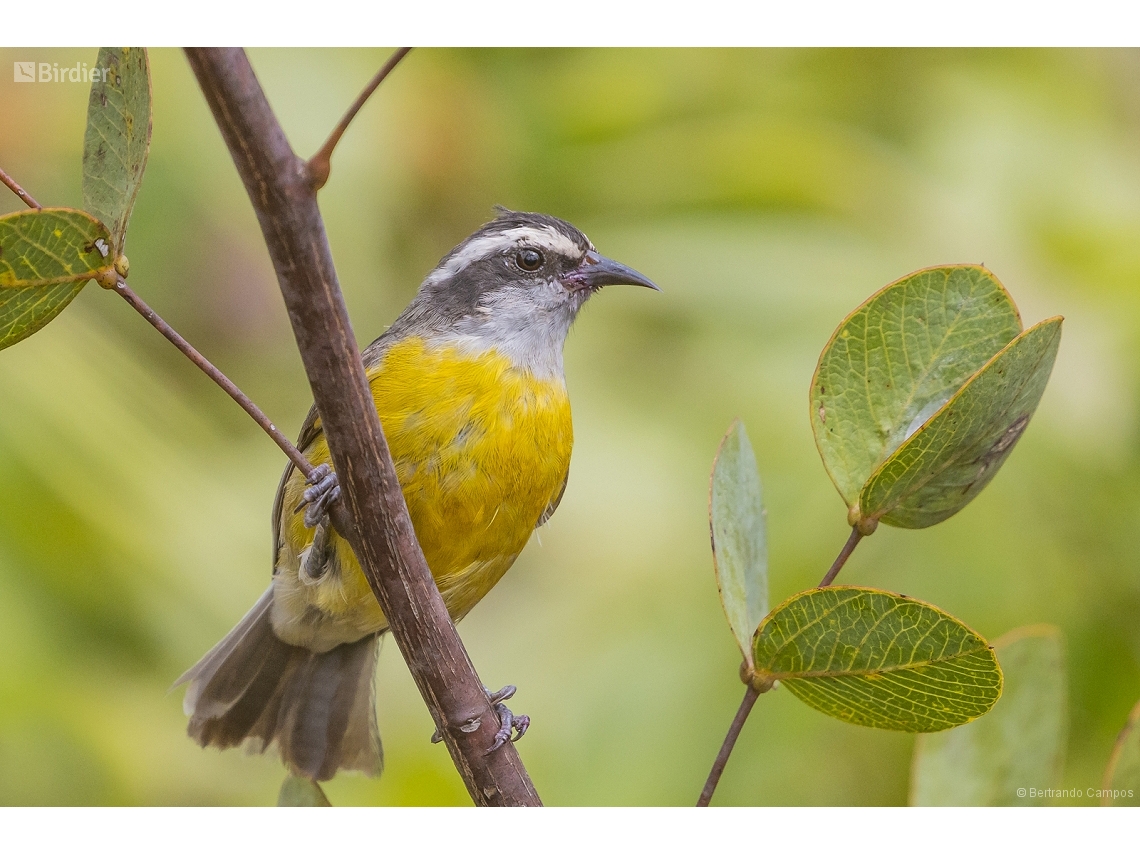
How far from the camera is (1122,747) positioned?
137 cm

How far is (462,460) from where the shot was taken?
5.85 feet

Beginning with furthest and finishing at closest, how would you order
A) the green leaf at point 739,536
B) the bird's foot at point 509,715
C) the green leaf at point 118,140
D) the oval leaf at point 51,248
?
the bird's foot at point 509,715 < the green leaf at point 739,536 < the green leaf at point 118,140 < the oval leaf at point 51,248

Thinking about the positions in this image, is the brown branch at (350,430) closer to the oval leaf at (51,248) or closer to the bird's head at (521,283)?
the oval leaf at (51,248)

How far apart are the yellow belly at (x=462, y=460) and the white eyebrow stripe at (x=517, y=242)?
25 centimetres

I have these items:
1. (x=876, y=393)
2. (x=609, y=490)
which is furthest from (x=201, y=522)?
(x=876, y=393)

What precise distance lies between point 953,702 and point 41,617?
79.3 inches

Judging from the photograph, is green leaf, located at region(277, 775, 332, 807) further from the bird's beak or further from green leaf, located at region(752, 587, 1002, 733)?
the bird's beak

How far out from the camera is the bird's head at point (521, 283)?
2.03m

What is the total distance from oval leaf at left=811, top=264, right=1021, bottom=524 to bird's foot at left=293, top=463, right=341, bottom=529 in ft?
2.08

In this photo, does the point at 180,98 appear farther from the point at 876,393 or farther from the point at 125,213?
the point at 876,393

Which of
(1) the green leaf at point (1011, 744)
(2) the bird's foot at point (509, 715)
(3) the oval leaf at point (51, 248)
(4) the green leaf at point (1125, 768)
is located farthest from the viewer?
(2) the bird's foot at point (509, 715)

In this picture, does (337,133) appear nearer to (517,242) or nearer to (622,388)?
(517,242)

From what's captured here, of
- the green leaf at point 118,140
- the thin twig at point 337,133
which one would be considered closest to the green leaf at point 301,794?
the green leaf at point 118,140

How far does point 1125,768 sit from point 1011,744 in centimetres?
18
